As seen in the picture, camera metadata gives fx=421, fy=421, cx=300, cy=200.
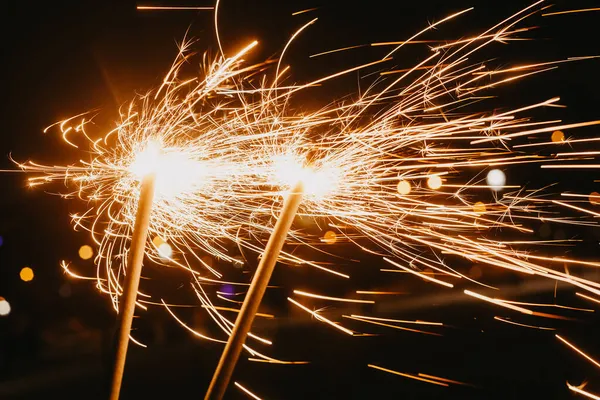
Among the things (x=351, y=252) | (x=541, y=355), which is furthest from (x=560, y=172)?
(x=351, y=252)

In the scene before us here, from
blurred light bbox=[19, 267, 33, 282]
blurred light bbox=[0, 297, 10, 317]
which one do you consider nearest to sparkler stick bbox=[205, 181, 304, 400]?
blurred light bbox=[19, 267, 33, 282]

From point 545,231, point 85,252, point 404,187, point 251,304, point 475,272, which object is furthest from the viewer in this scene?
point 475,272

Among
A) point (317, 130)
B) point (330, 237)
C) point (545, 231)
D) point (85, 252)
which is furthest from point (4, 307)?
point (545, 231)

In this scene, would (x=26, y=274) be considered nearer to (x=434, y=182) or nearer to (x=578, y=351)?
(x=434, y=182)

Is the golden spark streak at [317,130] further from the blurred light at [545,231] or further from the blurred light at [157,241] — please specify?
the blurred light at [545,231]

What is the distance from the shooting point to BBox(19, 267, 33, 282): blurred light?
15.3 feet

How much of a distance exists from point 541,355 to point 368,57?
15.4 feet

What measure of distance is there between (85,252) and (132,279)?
3.97 metres

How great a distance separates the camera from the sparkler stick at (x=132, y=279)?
3.75 ft

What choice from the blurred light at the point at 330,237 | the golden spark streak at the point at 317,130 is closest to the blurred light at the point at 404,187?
the golden spark streak at the point at 317,130

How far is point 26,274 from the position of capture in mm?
4703

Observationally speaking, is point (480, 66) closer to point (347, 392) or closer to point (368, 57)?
point (368, 57)

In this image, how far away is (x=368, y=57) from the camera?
2217 mm

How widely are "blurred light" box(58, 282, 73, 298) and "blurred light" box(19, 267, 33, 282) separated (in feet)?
1.11
